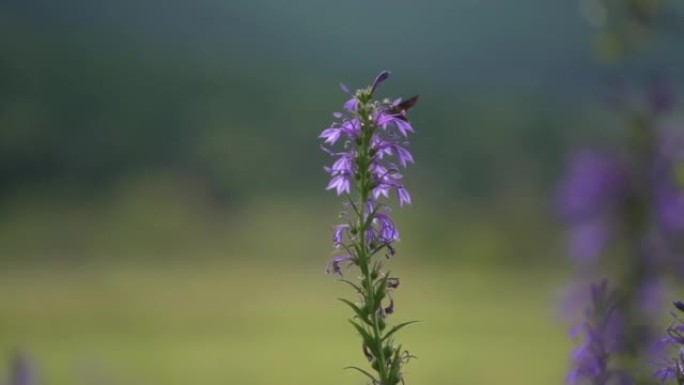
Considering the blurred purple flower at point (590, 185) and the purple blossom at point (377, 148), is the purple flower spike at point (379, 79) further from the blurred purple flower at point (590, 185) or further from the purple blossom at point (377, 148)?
the blurred purple flower at point (590, 185)

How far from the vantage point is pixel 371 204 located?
308 cm

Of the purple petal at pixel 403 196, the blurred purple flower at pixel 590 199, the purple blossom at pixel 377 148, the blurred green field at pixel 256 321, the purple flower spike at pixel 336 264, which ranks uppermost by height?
the blurred green field at pixel 256 321

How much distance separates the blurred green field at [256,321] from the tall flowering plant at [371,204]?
22076 millimetres

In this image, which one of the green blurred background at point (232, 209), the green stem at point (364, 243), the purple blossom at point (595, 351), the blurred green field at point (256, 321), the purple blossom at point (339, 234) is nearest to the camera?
the green stem at point (364, 243)

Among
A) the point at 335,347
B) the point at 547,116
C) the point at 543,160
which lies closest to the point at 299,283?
the point at 335,347

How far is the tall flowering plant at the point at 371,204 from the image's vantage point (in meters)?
2.92

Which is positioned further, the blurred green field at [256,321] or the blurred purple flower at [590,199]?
the blurred green field at [256,321]

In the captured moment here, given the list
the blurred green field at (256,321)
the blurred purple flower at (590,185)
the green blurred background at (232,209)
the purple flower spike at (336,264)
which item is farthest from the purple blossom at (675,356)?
the green blurred background at (232,209)

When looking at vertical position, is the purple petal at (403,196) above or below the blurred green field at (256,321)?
below

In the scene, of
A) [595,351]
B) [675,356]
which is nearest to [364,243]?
[595,351]

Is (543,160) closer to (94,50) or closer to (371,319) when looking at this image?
(94,50)

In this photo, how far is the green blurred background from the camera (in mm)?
61281

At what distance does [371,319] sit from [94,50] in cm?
18276

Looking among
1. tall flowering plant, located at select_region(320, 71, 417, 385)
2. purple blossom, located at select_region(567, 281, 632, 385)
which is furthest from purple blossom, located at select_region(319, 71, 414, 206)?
purple blossom, located at select_region(567, 281, 632, 385)
